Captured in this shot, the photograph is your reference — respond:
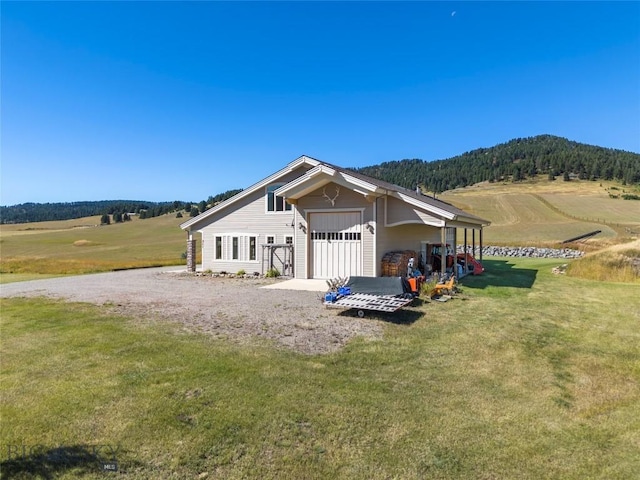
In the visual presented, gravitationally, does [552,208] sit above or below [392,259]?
above

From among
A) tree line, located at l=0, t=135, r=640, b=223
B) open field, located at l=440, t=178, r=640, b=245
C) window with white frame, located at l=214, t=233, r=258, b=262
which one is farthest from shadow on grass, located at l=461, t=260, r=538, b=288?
tree line, located at l=0, t=135, r=640, b=223

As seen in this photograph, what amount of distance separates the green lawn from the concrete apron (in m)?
5.81

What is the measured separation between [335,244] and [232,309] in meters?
6.38

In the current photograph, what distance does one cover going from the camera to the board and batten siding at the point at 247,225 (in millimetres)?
17828

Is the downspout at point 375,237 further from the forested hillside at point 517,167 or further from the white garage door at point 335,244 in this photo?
the forested hillside at point 517,167

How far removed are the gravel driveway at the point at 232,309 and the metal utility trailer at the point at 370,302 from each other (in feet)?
0.85

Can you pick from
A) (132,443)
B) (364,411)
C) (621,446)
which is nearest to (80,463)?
(132,443)

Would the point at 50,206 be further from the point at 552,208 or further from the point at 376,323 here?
the point at 376,323

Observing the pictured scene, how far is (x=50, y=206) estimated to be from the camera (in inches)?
6688

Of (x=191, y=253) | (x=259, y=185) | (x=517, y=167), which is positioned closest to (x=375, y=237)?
(x=259, y=185)

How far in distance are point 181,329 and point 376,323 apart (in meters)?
4.16

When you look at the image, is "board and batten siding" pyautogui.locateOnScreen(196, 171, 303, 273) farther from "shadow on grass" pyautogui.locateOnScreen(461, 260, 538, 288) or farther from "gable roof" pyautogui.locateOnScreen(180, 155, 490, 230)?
"shadow on grass" pyautogui.locateOnScreen(461, 260, 538, 288)

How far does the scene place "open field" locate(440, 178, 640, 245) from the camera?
38.4 m

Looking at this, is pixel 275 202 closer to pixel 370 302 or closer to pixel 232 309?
pixel 232 309
